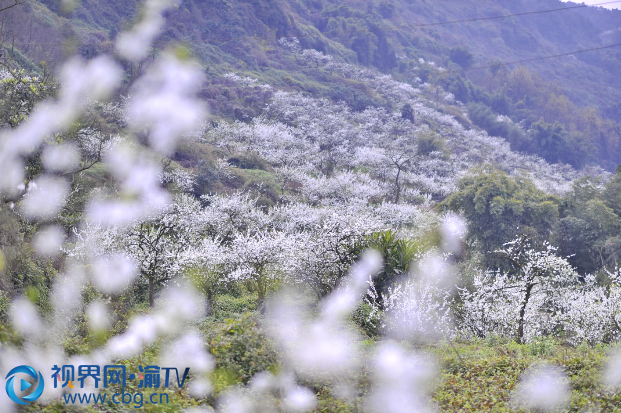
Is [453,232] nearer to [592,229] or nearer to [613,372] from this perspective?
[592,229]

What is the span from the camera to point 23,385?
571 centimetres

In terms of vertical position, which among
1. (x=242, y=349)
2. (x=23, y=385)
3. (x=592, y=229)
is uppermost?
(x=23, y=385)

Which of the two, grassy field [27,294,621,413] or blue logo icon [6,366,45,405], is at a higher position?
blue logo icon [6,366,45,405]

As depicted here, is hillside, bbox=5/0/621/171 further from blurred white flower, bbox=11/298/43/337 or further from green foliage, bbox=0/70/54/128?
blurred white flower, bbox=11/298/43/337

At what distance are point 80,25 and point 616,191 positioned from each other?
73.2m

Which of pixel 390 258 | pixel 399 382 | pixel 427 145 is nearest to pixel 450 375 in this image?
pixel 399 382

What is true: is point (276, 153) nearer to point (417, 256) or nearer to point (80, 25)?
point (417, 256)

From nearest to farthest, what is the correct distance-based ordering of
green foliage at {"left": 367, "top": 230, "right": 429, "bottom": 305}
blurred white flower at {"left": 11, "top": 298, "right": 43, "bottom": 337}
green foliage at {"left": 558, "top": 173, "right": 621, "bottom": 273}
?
blurred white flower at {"left": 11, "top": 298, "right": 43, "bottom": 337}, green foliage at {"left": 367, "top": 230, "right": 429, "bottom": 305}, green foliage at {"left": 558, "top": 173, "right": 621, "bottom": 273}

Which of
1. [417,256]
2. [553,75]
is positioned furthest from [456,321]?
[553,75]

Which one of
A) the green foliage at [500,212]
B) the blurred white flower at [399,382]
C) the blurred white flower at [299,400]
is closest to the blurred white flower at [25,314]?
the blurred white flower at [299,400]

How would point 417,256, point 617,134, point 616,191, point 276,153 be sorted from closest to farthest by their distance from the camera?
point 417,256 < point 616,191 < point 276,153 < point 617,134

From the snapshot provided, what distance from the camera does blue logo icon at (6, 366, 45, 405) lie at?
551 cm

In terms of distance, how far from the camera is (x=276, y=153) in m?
47.8

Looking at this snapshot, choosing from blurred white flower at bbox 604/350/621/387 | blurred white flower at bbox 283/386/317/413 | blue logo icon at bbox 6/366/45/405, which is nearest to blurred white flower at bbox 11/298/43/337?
blue logo icon at bbox 6/366/45/405
